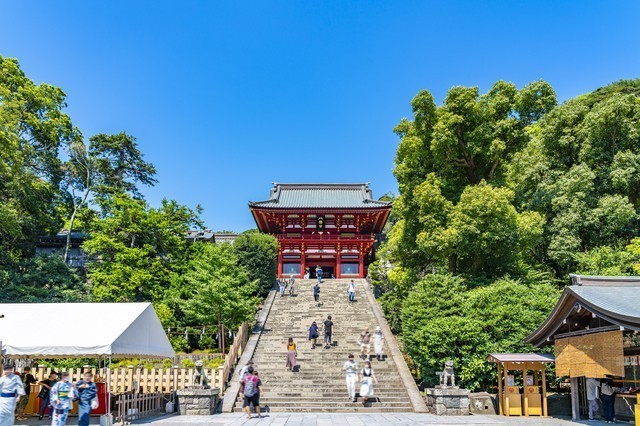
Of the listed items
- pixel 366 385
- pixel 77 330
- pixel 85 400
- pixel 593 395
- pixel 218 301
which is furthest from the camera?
pixel 218 301

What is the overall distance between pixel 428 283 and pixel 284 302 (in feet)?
33.9

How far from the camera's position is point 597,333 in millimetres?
10141

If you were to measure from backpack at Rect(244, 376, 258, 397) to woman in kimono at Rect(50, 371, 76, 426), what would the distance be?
4.22 m

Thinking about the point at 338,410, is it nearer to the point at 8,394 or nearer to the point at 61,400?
the point at 61,400

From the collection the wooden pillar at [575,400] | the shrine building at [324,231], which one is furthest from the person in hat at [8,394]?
the shrine building at [324,231]

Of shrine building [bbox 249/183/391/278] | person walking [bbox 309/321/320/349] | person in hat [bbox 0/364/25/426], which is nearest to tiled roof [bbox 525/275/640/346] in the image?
person walking [bbox 309/321/320/349]

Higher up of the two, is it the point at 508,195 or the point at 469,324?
the point at 508,195

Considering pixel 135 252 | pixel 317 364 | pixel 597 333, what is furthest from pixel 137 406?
pixel 135 252

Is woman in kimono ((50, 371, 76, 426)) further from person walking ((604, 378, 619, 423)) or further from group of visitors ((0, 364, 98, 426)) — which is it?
person walking ((604, 378, 619, 423))

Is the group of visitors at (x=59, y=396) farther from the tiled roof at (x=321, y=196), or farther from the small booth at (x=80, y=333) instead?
the tiled roof at (x=321, y=196)

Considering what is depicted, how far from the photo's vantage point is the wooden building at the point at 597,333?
31.3 feet

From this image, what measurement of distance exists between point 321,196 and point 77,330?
28.6 meters

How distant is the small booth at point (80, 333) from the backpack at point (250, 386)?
240 centimetres

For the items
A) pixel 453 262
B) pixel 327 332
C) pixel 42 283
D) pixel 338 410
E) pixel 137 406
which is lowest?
pixel 338 410
